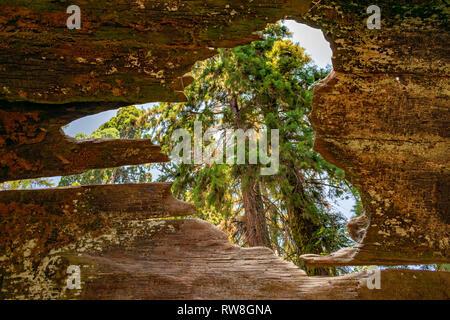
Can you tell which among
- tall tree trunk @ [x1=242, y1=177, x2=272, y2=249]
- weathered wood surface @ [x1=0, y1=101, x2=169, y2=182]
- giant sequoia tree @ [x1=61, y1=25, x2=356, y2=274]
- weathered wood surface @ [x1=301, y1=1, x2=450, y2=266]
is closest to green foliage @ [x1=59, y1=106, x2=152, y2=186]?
giant sequoia tree @ [x1=61, y1=25, x2=356, y2=274]

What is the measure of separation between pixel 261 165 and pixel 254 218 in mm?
1406

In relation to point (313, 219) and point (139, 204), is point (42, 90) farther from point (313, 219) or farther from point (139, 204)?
point (313, 219)

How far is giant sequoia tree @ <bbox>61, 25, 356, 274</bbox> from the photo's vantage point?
6.11 m

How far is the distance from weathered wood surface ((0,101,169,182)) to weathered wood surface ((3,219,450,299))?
873mm

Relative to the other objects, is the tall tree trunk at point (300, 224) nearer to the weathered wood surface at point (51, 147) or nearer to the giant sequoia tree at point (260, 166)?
the giant sequoia tree at point (260, 166)

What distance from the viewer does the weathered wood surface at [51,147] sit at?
273cm

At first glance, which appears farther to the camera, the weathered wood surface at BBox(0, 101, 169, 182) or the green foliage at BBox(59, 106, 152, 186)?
the green foliage at BBox(59, 106, 152, 186)

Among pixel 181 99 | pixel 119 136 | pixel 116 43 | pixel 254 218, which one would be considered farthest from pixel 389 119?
pixel 119 136

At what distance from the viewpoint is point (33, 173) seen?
2.76 metres

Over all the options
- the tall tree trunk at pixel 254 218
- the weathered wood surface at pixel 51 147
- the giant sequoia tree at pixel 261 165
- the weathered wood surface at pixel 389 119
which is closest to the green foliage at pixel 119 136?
the giant sequoia tree at pixel 261 165

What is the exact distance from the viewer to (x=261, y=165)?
6250 millimetres

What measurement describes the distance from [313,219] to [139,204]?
4420 millimetres

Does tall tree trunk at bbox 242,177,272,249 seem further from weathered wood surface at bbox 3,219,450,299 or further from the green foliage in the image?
the green foliage
